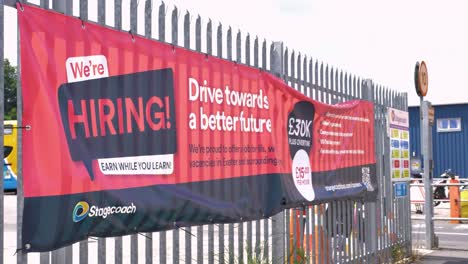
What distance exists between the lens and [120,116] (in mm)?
4590

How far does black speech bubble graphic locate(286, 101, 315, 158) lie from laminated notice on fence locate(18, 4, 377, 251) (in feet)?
0.07

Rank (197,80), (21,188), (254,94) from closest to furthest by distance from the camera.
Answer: (21,188) < (197,80) < (254,94)

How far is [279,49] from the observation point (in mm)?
7125

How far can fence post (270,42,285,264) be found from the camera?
6859 mm

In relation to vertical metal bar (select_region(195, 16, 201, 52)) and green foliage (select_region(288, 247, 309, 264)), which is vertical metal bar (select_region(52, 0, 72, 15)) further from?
green foliage (select_region(288, 247, 309, 264))

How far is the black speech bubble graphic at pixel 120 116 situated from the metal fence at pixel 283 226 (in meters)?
0.37

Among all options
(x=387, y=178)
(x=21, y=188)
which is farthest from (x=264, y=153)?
(x=387, y=178)

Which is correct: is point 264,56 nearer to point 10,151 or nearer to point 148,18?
point 148,18

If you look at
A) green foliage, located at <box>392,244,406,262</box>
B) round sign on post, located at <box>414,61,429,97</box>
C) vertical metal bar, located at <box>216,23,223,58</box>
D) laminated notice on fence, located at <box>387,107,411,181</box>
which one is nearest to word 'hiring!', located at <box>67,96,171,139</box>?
vertical metal bar, located at <box>216,23,223,58</box>

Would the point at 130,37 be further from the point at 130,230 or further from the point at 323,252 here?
the point at 323,252

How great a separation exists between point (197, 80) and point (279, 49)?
6.01 ft

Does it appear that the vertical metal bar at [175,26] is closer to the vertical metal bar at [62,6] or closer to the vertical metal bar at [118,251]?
the vertical metal bar at [62,6]

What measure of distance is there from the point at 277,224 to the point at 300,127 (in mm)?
1040

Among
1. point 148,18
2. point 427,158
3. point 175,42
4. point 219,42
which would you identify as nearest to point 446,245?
point 427,158
